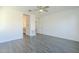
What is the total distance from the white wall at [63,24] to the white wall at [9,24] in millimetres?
2786

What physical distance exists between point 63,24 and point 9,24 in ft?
11.5

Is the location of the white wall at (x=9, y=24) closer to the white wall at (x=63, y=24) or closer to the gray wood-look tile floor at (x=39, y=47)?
the gray wood-look tile floor at (x=39, y=47)

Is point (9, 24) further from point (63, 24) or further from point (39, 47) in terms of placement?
point (63, 24)

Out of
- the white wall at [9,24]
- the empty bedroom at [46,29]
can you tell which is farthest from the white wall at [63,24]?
the white wall at [9,24]

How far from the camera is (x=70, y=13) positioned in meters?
5.77

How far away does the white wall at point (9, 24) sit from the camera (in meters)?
4.78

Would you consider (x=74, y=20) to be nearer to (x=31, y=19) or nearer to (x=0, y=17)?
(x=31, y=19)

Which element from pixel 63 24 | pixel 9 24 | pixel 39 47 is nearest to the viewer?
pixel 39 47

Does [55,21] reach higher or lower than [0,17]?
lower

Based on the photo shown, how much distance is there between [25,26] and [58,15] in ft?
10.3

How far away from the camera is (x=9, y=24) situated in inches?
205

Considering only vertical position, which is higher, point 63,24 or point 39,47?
point 63,24

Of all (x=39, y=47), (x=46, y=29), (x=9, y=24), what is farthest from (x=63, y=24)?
(x=9, y=24)
